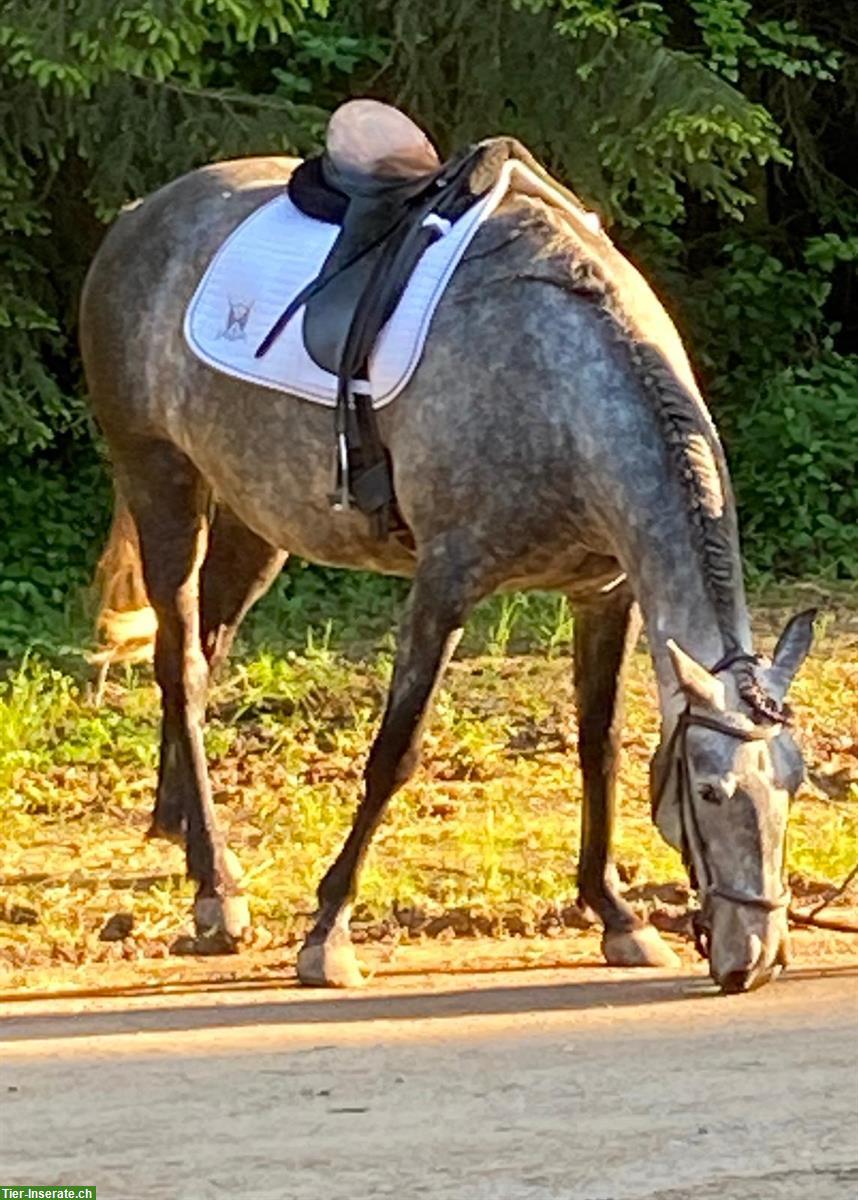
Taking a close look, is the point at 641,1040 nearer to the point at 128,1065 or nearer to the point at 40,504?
the point at 128,1065

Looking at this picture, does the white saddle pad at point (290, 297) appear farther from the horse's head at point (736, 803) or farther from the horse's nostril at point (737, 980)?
the horse's nostril at point (737, 980)

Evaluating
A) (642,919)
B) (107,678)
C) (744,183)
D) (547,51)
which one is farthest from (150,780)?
(744,183)

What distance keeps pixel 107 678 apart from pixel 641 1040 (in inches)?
214

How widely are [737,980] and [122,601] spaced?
3428mm

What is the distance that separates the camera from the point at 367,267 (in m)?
6.75

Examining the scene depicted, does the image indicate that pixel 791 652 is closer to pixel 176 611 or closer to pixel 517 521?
pixel 517 521

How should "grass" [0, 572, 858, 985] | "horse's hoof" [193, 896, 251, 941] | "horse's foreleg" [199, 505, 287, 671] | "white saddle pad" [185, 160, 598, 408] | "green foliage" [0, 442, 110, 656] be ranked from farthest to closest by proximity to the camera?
"green foliage" [0, 442, 110, 656] → "horse's foreleg" [199, 505, 287, 671] → "grass" [0, 572, 858, 985] → "horse's hoof" [193, 896, 251, 941] → "white saddle pad" [185, 160, 598, 408]

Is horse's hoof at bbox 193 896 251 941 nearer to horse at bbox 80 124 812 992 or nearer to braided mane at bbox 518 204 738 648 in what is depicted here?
horse at bbox 80 124 812 992

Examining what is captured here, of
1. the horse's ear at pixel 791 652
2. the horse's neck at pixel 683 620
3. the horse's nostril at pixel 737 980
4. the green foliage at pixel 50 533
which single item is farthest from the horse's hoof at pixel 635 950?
the green foliage at pixel 50 533

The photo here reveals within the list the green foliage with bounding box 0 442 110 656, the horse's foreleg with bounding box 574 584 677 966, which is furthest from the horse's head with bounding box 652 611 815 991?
the green foliage with bounding box 0 442 110 656

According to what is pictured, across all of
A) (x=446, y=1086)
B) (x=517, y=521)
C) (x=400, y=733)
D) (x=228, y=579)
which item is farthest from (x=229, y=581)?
(x=446, y=1086)

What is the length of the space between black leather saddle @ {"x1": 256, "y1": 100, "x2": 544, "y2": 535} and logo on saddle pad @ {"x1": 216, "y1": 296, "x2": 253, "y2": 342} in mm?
165

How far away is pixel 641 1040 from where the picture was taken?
5434 mm

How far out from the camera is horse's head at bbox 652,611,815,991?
18.4 feet
